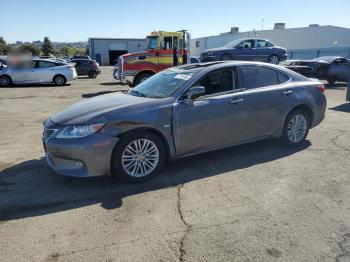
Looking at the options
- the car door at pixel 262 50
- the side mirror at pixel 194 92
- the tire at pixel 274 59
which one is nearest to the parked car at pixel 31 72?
the car door at pixel 262 50

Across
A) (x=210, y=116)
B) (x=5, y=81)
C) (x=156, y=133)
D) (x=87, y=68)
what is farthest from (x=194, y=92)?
(x=87, y=68)

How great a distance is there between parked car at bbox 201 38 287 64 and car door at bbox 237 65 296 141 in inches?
531

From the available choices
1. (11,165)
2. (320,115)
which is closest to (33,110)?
(11,165)

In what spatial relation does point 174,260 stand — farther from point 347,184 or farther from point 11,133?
point 11,133

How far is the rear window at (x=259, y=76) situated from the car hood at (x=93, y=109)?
5.67 ft

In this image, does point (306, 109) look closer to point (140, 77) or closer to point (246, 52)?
point (140, 77)

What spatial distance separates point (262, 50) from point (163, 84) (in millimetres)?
15777

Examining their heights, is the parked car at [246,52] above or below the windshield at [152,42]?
below

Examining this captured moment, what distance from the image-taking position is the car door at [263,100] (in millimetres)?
5766

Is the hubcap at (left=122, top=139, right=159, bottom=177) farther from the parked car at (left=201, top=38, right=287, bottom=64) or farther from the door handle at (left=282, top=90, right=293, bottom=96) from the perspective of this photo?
the parked car at (left=201, top=38, right=287, bottom=64)

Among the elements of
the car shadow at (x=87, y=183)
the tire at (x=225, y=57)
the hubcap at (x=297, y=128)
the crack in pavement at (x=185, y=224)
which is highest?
the tire at (x=225, y=57)

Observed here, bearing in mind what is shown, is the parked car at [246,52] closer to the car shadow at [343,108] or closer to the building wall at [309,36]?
the car shadow at [343,108]

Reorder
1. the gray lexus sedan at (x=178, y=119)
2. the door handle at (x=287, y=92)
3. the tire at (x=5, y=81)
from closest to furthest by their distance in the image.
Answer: the gray lexus sedan at (x=178, y=119) → the door handle at (x=287, y=92) → the tire at (x=5, y=81)

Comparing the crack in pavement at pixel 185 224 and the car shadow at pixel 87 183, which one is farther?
the car shadow at pixel 87 183
